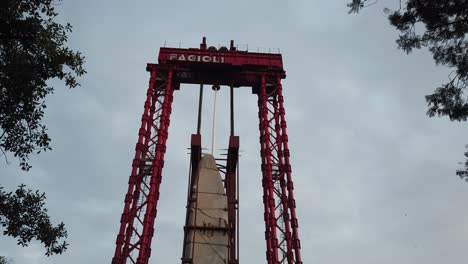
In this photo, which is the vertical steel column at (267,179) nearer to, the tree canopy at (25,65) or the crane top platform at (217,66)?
the crane top platform at (217,66)

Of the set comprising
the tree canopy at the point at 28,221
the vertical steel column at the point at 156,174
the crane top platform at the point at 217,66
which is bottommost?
the tree canopy at the point at 28,221

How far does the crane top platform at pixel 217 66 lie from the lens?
28308 millimetres

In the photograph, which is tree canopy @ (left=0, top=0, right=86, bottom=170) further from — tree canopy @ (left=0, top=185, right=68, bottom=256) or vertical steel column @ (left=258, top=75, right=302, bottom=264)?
vertical steel column @ (left=258, top=75, right=302, bottom=264)

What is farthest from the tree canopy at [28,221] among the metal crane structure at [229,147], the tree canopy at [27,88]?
the metal crane structure at [229,147]

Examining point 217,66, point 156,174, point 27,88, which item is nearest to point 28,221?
point 27,88

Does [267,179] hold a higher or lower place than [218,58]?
lower

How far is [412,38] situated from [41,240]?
8.69m

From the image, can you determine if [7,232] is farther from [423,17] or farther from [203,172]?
[203,172]

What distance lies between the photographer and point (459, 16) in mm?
9289

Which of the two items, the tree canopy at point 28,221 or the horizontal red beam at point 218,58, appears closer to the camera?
the tree canopy at point 28,221

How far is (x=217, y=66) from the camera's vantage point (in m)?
28.0

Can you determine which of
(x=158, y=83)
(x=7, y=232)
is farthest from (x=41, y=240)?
(x=158, y=83)

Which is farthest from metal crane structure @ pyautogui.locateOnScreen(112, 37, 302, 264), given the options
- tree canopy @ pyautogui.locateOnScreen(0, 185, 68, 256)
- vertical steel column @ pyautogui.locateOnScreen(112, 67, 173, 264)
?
tree canopy @ pyautogui.locateOnScreen(0, 185, 68, 256)

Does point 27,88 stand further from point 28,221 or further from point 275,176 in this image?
point 275,176
